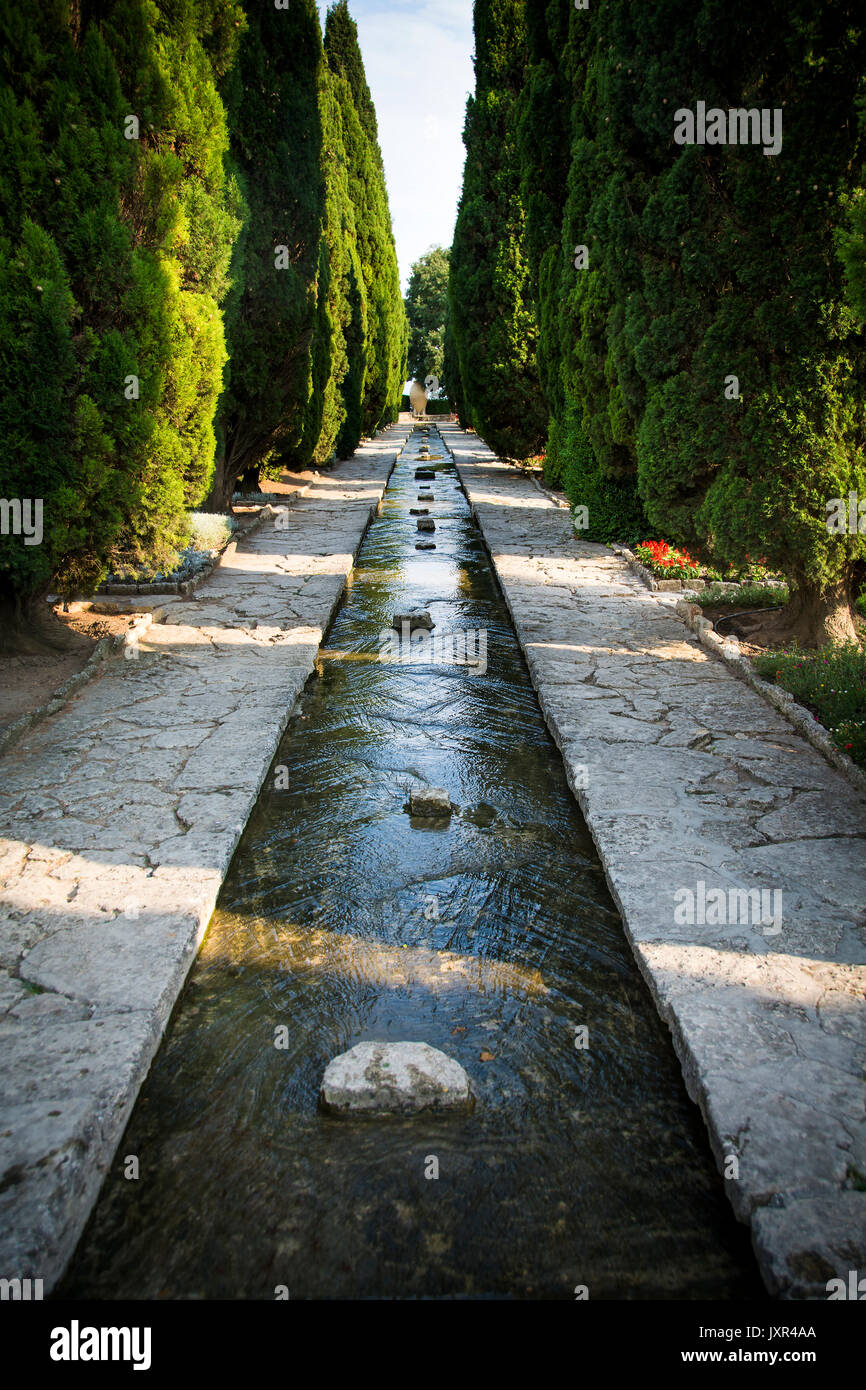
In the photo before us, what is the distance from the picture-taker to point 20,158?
16.0 ft

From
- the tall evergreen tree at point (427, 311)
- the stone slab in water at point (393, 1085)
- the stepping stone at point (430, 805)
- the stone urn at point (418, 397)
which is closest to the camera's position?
the stone slab in water at point (393, 1085)

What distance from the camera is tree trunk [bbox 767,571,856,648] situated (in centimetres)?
586

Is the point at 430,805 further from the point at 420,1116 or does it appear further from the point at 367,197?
the point at 367,197

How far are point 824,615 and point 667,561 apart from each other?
2494 mm

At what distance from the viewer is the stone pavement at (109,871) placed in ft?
6.46

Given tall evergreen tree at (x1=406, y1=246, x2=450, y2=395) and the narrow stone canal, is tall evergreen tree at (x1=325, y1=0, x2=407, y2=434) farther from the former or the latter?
tall evergreen tree at (x1=406, y1=246, x2=450, y2=395)

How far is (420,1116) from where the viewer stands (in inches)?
86.8

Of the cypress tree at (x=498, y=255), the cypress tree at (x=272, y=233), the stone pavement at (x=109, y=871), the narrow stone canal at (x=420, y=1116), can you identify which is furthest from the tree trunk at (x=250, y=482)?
the narrow stone canal at (x=420, y=1116)

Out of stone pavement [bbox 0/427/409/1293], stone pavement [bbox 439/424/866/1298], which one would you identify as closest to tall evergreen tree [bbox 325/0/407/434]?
stone pavement [bbox 0/427/409/1293]

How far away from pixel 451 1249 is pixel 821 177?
5912 mm

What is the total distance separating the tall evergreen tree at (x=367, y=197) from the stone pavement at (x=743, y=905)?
1659 centimetres

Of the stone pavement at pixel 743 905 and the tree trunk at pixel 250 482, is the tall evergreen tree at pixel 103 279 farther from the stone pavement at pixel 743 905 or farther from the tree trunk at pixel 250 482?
the tree trunk at pixel 250 482

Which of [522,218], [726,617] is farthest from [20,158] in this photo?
[522,218]
